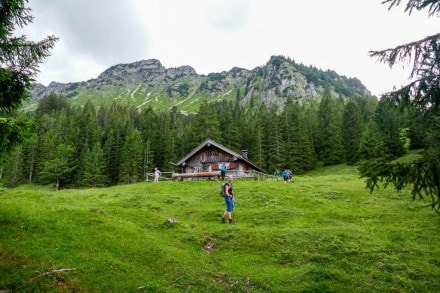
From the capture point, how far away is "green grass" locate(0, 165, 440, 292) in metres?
10.6

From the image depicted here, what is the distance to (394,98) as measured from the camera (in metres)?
9.69

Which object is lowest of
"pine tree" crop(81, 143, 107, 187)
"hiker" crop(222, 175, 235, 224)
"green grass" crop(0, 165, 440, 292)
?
"green grass" crop(0, 165, 440, 292)

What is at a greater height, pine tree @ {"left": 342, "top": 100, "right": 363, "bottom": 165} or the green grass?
pine tree @ {"left": 342, "top": 100, "right": 363, "bottom": 165}

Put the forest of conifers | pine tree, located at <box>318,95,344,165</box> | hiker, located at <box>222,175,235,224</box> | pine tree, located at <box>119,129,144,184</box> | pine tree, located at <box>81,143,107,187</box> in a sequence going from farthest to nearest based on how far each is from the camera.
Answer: pine tree, located at <box>318,95,344,165</box>, pine tree, located at <box>119,129,144,184</box>, the forest of conifers, pine tree, located at <box>81,143,107,187</box>, hiker, located at <box>222,175,235,224</box>

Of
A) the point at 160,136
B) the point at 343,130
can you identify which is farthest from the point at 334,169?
the point at 160,136

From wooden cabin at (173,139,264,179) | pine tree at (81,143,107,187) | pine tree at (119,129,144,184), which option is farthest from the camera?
pine tree at (119,129,144,184)

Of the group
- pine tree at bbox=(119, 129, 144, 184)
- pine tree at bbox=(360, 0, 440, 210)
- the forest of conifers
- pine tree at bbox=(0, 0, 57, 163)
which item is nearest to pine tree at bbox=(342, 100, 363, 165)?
the forest of conifers

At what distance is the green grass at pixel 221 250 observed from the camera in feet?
34.9

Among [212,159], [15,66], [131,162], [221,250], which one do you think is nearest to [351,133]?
[212,159]

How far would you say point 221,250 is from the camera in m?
15.0

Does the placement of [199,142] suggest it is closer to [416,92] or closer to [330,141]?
[330,141]

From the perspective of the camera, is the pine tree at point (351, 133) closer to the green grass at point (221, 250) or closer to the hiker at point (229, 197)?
the green grass at point (221, 250)

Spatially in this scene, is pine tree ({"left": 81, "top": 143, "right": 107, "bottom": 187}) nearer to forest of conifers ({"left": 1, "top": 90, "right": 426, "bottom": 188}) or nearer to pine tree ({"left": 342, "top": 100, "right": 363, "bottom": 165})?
forest of conifers ({"left": 1, "top": 90, "right": 426, "bottom": 188})

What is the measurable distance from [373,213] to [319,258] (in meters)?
10.5
